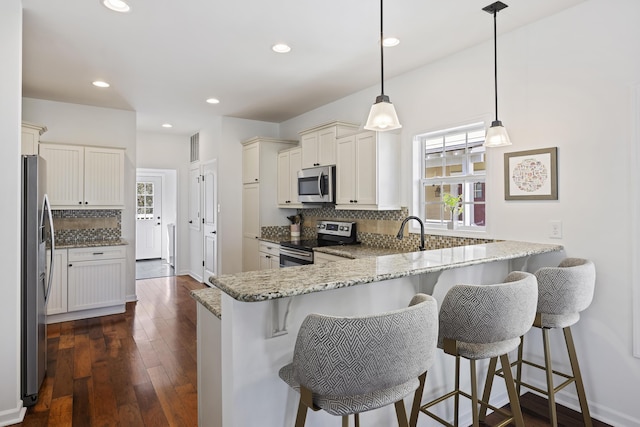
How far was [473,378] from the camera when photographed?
1779mm

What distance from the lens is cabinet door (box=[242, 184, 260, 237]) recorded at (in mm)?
5195

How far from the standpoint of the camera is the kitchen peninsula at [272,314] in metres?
1.42

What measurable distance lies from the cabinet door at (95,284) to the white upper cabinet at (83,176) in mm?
740

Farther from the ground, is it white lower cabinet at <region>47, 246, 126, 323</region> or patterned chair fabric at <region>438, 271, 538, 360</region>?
patterned chair fabric at <region>438, 271, 538, 360</region>

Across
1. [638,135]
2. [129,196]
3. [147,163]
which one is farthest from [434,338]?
[147,163]

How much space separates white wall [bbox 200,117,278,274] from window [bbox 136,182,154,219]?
3518mm

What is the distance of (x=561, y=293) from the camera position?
2.04 m

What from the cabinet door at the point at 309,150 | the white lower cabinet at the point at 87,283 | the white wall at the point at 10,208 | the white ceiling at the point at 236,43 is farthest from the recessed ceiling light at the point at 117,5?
the white lower cabinet at the point at 87,283

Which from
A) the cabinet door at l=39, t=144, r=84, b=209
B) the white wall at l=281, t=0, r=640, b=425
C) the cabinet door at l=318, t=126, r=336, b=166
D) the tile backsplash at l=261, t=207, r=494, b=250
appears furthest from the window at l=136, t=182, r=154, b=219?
the white wall at l=281, t=0, r=640, b=425

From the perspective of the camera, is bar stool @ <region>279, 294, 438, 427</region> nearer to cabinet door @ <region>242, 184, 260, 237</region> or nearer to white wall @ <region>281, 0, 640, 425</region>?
white wall @ <region>281, 0, 640, 425</region>

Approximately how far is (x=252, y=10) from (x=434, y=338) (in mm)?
2321

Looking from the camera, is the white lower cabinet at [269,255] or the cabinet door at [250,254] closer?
the white lower cabinet at [269,255]

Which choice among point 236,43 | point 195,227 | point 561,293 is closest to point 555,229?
point 561,293

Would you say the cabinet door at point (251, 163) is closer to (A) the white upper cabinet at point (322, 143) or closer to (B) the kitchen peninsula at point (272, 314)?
(A) the white upper cabinet at point (322, 143)
